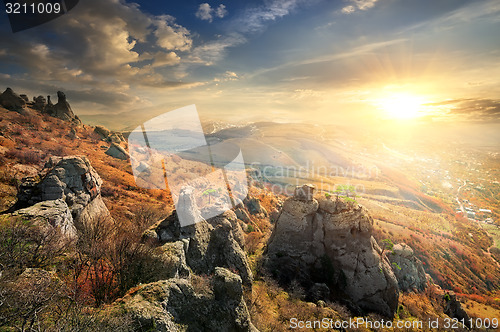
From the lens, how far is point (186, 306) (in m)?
8.48

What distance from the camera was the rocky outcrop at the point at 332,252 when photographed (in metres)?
26.6

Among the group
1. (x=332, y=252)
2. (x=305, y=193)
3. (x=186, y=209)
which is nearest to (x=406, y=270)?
(x=332, y=252)

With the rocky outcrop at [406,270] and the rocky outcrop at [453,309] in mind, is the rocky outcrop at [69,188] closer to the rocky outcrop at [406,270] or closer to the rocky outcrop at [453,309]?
the rocky outcrop at [406,270]

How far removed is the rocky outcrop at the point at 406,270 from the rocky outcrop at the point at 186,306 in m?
40.2

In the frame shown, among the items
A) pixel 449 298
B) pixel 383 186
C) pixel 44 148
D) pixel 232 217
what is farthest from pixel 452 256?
pixel 44 148

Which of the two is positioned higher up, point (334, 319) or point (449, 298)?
point (334, 319)

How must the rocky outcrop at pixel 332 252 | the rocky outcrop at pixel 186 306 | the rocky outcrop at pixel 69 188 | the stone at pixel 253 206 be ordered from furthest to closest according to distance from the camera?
the stone at pixel 253 206
the rocky outcrop at pixel 332 252
the rocky outcrop at pixel 69 188
the rocky outcrop at pixel 186 306

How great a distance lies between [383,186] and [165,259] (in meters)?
173

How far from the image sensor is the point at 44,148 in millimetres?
35938

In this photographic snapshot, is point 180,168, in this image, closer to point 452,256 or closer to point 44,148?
point 44,148

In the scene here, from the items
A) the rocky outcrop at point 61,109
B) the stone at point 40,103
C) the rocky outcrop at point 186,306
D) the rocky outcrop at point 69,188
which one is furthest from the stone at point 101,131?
the rocky outcrop at point 186,306

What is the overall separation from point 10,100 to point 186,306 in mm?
79545

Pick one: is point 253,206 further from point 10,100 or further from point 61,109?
point 10,100

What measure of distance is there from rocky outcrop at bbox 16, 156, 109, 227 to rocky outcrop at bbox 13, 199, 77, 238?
67.4 inches
